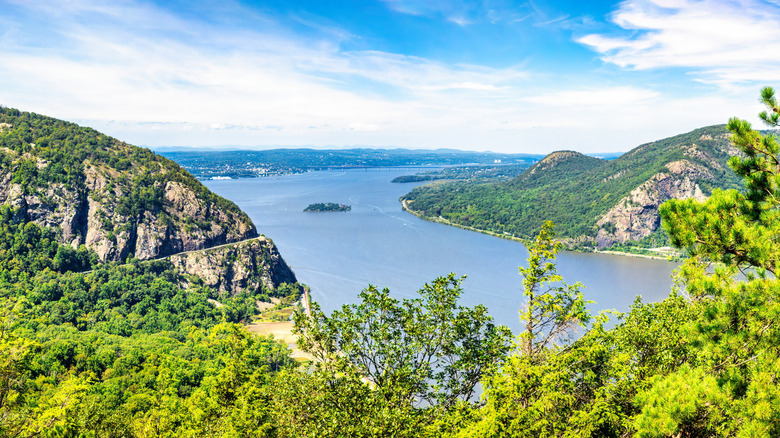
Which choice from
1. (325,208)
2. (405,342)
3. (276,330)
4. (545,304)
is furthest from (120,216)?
(545,304)

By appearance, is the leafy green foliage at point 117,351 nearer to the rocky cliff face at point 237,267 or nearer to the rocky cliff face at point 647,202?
the rocky cliff face at point 237,267

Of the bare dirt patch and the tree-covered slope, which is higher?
the tree-covered slope

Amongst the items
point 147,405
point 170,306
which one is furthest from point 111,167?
point 147,405

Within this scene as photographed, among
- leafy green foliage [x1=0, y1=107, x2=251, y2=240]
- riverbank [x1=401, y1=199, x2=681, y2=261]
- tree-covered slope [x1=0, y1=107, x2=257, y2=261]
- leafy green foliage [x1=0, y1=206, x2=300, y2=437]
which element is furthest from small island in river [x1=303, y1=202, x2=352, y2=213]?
leafy green foliage [x1=0, y1=206, x2=300, y2=437]

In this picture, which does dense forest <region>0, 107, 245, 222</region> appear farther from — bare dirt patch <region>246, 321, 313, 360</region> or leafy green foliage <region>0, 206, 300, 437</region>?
bare dirt patch <region>246, 321, 313, 360</region>

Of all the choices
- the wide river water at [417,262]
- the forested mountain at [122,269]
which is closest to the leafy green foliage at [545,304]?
the forested mountain at [122,269]

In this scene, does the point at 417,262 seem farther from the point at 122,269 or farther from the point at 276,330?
the point at 122,269

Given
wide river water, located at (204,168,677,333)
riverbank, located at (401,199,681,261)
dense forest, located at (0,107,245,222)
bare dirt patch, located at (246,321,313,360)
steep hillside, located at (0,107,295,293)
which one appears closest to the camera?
bare dirt patch, located at (246,321,313,360)
